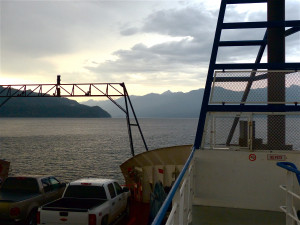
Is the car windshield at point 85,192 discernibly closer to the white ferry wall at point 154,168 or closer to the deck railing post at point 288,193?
the white ferry wall at point 154,168

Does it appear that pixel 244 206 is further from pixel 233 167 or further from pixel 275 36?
pixel 275 36

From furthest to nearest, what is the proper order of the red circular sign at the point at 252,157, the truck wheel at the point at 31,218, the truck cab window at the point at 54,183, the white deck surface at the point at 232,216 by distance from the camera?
the truck cab window at the point at 54,183 < the truck wheel at the point at 31,218 < the red circular sign at the point at 252,157 < the white deck surface at the point at 232,216

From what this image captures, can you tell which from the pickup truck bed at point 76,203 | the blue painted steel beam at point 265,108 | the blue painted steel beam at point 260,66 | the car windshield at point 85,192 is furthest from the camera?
the car windshield at point 85,192

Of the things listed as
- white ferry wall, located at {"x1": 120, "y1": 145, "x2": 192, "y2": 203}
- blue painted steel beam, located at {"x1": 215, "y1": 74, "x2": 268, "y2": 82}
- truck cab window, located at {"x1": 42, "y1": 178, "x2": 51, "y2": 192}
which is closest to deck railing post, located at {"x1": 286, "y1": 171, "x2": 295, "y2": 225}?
blue painted steel beam, located at {"x1": 215, "y1": 74, "x2": 268, "y2": 82}

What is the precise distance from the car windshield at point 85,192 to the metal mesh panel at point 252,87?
480 centimetres

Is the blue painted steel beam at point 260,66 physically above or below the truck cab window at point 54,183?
above

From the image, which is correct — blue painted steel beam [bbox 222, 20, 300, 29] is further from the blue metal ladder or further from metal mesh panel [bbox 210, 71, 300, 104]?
metal mesh panel [bbox 210, 71, 300, 104]

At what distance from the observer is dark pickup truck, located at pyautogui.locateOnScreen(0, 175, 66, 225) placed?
10086 mm

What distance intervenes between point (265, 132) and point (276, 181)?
1.33m

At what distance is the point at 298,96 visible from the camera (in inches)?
342

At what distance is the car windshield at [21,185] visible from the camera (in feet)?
38.7

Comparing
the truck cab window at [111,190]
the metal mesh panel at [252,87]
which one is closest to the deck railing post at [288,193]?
the metal mesh panel at [252,87]

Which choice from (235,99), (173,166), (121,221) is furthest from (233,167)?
(173,166)

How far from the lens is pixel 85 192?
10820mm
